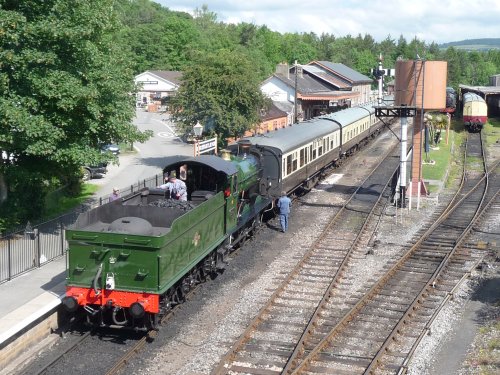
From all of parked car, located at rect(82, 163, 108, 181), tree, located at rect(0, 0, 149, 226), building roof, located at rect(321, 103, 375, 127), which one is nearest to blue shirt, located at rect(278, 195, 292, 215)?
tree, located at rect(0, 0, 149, 226)

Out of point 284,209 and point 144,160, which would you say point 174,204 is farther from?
point 144,160

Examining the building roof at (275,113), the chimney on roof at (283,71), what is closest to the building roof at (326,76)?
the chimney on roof at (283,71)

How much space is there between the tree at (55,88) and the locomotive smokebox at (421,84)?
12273 millimetres

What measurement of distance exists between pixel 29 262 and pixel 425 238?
12.2m

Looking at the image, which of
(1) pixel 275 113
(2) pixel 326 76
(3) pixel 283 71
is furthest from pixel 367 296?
(2) pixel 326 76

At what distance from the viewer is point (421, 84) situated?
26.2 metres

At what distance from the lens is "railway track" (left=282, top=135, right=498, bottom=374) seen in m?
11.9

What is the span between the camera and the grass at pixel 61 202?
23158mm

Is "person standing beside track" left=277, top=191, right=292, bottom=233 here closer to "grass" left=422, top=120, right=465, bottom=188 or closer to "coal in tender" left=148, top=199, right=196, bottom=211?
"coal in tender" left=148, top=199, right=196, bottom=211

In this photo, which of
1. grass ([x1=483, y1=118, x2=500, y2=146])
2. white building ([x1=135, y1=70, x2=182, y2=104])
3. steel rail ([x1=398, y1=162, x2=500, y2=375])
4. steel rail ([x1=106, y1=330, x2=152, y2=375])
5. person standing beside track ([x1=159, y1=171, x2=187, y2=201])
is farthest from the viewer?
white building ([x1=135, y1=70, x2=182, y2=104])

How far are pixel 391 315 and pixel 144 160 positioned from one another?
26859 millimetres

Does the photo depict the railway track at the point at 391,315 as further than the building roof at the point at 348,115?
No

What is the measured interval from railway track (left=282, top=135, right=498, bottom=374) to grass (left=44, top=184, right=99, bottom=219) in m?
12.2

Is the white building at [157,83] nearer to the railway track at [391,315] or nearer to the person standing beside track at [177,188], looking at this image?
the railway track at [391,315]
